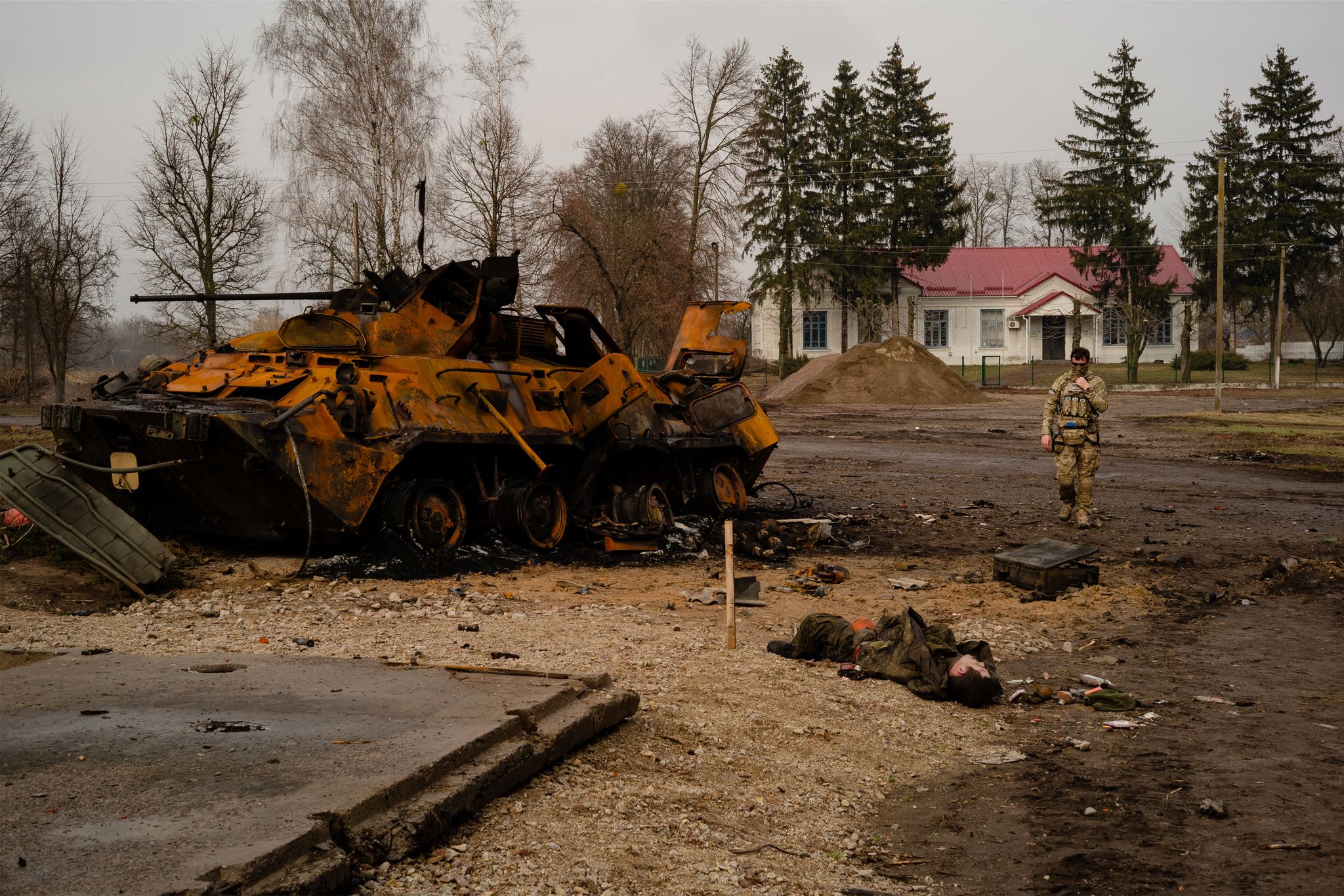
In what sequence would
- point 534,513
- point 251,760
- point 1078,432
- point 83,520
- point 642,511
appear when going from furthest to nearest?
point 1078,432
point 642,511
point 534,513
point 83,520
point 251,760

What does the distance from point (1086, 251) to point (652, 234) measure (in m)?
24.8

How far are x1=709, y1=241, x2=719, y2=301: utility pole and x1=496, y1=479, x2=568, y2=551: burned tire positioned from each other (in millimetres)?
32262

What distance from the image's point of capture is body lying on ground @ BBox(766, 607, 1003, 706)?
6871 millimetres

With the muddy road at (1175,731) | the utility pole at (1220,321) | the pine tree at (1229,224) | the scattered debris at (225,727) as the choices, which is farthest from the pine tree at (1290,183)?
the scattered debris at (225,727)

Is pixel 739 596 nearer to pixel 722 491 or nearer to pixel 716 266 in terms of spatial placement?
pixel 722 491

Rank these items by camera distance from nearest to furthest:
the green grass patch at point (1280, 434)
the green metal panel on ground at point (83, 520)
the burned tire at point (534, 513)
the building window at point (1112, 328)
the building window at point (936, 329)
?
the green metal panel on ground at point (83, 520) < the burned tire at point (534, 513) < the green grass patch at point (1280, 434) < the building window at point (1112, 328) < the building window at point (936, 329)

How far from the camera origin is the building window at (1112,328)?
192ft

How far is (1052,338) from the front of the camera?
59.2 meters

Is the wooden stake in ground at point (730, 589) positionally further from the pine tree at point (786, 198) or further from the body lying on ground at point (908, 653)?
the pine tree at point (786, 198)

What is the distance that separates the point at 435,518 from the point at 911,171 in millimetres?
45878

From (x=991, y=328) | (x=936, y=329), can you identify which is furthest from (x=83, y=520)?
(x=991, y=328)

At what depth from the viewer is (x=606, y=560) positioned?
11836 millimetres

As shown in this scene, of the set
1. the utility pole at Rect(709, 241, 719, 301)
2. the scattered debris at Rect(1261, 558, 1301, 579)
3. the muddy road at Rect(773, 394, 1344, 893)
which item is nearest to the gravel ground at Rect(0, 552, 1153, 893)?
the muddy road at Rect(773, 394, 1344, 893)

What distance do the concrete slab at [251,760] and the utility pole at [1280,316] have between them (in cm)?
4441
